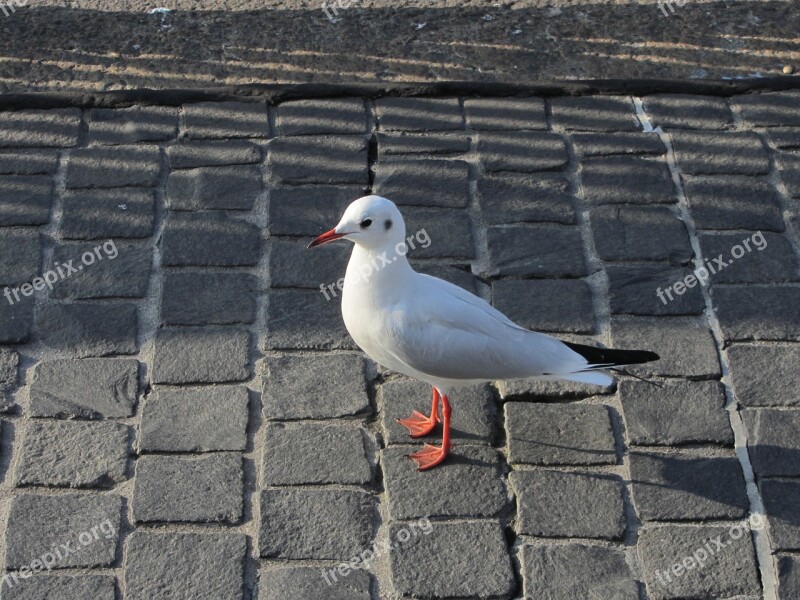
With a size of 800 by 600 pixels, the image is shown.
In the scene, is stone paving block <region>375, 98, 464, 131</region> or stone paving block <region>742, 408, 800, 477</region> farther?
stone paving block <region>375, 98, 464, 131</region>

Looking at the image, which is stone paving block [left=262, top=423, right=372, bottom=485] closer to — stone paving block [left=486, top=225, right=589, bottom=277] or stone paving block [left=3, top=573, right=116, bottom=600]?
stone paving block [left=3, top=573, right=116, bottom=600]

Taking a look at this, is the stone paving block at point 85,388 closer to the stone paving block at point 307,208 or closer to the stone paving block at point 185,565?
the stone paving block at point 185,565

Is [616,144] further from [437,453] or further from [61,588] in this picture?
[61,588]

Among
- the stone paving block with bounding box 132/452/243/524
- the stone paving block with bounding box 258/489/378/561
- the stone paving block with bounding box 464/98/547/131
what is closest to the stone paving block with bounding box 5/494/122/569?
the stone paving block with bounding box 132/452/243/524

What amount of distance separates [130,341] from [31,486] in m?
0.79

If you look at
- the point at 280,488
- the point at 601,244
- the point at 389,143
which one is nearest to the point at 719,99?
the point at 601,244

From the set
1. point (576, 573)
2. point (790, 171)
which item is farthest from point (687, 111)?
point (576, 573)

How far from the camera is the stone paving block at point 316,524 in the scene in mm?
3648

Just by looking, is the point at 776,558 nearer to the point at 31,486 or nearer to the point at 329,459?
the point at 329,459

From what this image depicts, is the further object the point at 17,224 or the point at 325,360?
the point at 17,224

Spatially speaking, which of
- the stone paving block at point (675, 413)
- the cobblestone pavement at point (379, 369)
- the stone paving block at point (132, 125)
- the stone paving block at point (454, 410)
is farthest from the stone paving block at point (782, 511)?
the stone paving block at point (132, 125)

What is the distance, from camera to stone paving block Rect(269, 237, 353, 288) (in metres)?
4.68

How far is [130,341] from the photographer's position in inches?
173

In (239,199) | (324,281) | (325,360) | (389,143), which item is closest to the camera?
(325,360)
